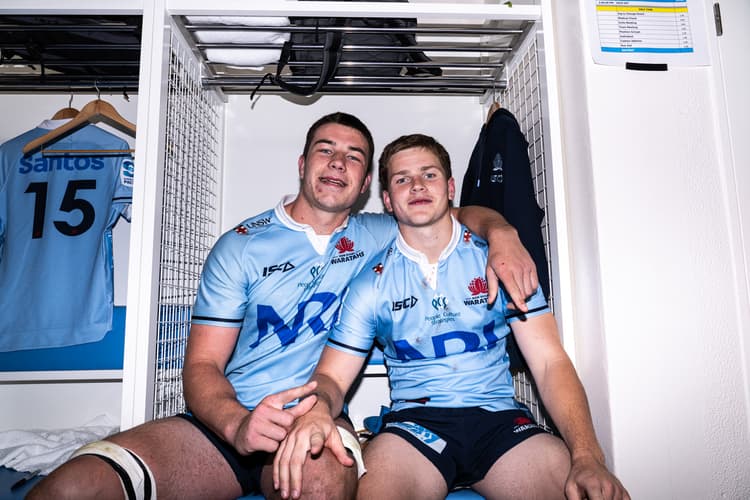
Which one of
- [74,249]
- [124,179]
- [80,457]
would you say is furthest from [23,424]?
[80,457]

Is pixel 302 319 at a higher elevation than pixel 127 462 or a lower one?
higher

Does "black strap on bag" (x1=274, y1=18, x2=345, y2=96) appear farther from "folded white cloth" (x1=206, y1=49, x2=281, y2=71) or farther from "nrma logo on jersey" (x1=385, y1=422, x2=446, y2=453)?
"nrma logo on jersey" (x1=385, y1=422, x2=446, y2=453)

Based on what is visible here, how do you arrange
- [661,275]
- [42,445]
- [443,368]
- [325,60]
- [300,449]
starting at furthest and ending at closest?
[42,445] → [325,60] → [443,368] → [661,275] → [300,449]

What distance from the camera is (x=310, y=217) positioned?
70.4 inches

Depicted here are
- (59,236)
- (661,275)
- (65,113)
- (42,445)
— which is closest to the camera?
(661,275)

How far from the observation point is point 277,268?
167 centimetres

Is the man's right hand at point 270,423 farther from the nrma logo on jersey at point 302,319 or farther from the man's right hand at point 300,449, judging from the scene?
the nrma logo on jersey at point 302,319

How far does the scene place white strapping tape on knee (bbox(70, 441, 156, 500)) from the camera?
1.21 m

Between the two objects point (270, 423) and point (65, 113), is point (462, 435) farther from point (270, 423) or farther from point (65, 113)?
point (65, 113)

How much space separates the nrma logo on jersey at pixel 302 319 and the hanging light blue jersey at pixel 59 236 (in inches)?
32.4

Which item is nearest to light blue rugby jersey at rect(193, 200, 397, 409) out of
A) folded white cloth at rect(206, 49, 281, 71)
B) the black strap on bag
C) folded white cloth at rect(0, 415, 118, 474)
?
the black strap on bag

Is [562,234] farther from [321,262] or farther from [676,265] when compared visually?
[321,262]

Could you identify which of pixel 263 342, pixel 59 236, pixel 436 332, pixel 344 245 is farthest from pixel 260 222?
pixel 59 236

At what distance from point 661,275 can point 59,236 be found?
220cm
